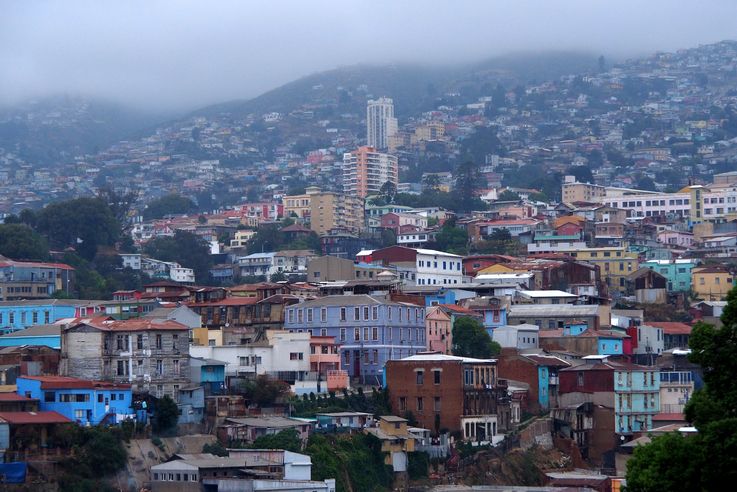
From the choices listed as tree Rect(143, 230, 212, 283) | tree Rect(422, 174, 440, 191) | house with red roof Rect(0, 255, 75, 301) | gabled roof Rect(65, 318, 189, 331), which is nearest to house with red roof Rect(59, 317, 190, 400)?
gabled roof Rect(65, 318, 189, 331)

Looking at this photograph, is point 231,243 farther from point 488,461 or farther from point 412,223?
point 488,461

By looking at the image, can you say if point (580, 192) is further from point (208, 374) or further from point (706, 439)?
point (706, 439)

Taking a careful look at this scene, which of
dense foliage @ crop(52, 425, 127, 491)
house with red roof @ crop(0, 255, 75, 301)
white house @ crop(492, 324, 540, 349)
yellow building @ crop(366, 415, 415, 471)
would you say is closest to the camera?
dense foliage @ crop(52, 425, 127, 491)

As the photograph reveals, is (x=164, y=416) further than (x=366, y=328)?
No

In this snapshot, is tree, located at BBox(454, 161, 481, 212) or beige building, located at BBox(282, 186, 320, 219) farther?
tree, located at BBox(454, 161, 481, 212)

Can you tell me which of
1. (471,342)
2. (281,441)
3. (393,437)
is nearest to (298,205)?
(471,342)

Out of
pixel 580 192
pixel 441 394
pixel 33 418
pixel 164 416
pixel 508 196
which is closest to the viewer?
pixel 33 418

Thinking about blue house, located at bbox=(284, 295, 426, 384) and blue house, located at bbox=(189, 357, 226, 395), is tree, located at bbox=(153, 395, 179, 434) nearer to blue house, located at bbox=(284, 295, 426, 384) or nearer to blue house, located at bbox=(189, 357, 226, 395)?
blue house, located at bbox=(189, 357, 226, 395)
